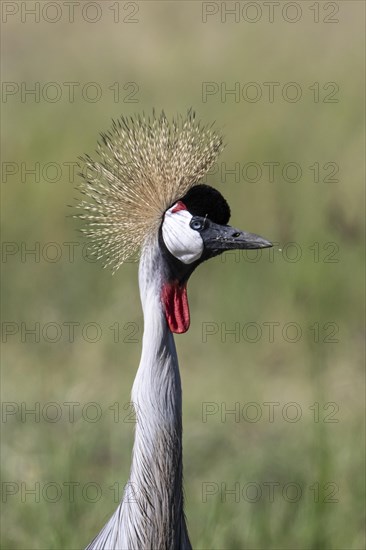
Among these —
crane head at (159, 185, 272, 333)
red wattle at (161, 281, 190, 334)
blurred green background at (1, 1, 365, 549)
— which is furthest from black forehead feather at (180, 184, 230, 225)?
blurred green background at (1, 1, 365, 549)

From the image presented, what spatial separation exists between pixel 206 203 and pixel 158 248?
0.11 m

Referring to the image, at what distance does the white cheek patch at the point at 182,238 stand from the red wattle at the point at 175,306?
5cm

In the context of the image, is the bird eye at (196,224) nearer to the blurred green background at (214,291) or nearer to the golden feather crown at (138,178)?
the golden feather crown at (138,178)

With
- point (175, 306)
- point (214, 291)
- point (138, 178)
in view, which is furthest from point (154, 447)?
point (214, 291)

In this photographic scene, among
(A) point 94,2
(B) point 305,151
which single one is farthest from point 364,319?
(A) point 94,2

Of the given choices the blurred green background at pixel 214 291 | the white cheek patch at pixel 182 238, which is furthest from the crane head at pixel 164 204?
the blurred green background at pixel 214 291

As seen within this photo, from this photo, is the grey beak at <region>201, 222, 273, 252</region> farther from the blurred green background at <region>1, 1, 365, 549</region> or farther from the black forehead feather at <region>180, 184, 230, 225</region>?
the blurred green background at <region>1, 1, 365, 549</region>

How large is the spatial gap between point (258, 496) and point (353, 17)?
9.95 feet

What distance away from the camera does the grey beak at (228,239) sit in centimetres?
236

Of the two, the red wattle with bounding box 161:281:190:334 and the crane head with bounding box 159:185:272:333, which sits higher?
the crane head with bounding box 159:185:272:333

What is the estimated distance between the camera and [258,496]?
364cm

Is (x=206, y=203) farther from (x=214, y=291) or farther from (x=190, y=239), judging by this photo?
(x=214, y=291)

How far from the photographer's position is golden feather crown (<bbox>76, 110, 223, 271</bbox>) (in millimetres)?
2439

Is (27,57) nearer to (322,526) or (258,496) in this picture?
(258,496)
